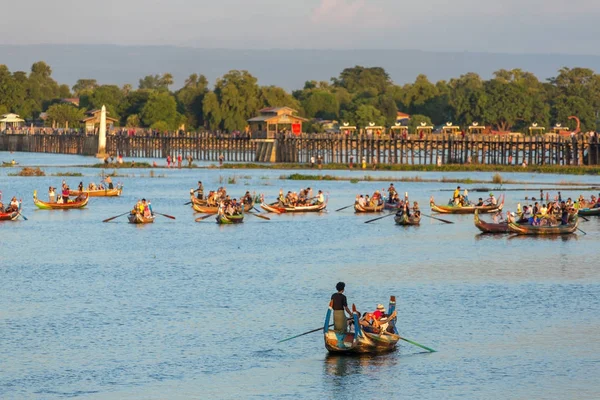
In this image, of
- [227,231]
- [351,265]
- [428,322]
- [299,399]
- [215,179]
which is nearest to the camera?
[299,399]

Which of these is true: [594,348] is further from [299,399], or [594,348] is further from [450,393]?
[299,399]

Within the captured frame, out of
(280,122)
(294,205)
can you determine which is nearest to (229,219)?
(294,205)

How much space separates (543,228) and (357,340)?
32092mm

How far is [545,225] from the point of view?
61.7 m

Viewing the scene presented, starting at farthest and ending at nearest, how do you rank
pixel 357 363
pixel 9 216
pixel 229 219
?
pixel 9 216 < pixel 229 219 < pixel 357 363

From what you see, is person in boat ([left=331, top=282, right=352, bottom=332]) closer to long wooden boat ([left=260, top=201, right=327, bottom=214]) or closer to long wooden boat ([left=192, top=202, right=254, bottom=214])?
long wooden boat ([left=192, top=202, right=254, bottom=214])

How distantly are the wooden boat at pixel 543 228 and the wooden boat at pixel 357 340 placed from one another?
97.2ft

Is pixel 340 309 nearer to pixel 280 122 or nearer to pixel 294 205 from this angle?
pixel 294 205

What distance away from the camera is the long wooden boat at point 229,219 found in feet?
225

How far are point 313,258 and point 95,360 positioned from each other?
23195 millimetres

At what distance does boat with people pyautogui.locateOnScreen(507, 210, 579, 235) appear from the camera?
61094 mm

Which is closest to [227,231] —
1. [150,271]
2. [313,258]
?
[313,258]

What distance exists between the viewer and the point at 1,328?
36.1 metres

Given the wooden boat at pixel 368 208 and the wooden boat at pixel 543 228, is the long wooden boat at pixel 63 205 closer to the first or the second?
the wooden boat at pixel 368 208
